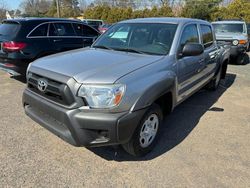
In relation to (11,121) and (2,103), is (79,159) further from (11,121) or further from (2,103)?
(2,103)

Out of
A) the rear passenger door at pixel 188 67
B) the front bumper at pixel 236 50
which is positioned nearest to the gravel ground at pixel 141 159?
the rear passenger door at pixel 188 67

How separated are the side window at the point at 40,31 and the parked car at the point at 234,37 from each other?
23.1ft

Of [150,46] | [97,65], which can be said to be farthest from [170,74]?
[97,65]

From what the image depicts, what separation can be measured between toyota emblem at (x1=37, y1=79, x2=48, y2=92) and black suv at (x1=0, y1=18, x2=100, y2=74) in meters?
2.81

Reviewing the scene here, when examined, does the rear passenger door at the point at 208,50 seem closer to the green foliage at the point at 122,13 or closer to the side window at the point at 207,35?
the side window at the point at 207,35

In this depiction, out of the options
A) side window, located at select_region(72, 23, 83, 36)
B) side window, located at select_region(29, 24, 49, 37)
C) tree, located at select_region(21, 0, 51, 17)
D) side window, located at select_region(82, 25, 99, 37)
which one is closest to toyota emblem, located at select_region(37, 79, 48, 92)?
side window, located at select_region(29, 24, 49, 37)

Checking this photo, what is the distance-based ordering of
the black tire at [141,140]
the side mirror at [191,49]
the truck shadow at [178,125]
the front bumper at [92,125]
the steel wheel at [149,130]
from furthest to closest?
the side mirror at [191,49]
the truck shadow at [178,125]
the steel wheel at [149,130]
the black tire at [141,140]
the front bumper at [92,125]

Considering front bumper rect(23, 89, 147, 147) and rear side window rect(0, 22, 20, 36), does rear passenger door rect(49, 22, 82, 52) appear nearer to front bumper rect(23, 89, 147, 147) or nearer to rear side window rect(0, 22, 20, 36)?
rear side window rect(0, 22, 20, 36)

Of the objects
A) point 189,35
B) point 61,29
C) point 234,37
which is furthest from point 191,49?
point 234,37

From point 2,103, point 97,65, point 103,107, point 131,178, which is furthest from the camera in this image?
point 2,103

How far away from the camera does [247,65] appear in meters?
10.5

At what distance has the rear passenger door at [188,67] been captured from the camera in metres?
3.97

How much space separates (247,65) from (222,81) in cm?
343

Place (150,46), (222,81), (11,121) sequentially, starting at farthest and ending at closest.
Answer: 1. (222,81)
2. (11,121)
3. (150,46)
